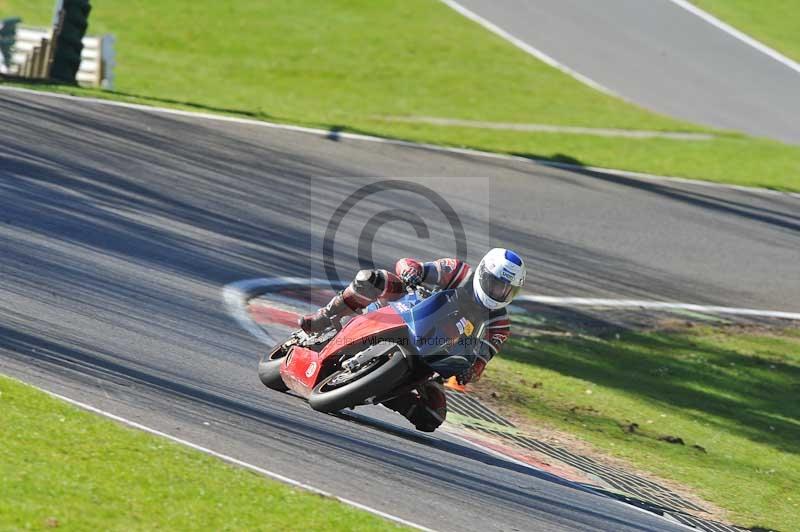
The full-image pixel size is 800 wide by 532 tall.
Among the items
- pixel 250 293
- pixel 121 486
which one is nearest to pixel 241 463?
pixel 121 486

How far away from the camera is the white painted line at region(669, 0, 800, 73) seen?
35719mm

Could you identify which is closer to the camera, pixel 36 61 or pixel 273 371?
pixel 273 371

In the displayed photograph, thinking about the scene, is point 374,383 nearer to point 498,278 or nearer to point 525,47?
point 498,278

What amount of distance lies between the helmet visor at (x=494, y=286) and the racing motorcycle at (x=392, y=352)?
20 centimetres

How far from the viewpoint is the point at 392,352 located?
9.11 m

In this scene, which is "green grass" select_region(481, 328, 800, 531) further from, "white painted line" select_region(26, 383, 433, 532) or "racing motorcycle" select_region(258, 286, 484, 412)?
"white painted line" select_region(26, 383, 433, 532)

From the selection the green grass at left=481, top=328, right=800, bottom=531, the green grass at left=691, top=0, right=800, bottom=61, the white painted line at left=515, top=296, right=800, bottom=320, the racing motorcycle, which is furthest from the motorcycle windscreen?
the green grass at left=691, top=0, right=800, bottom=61

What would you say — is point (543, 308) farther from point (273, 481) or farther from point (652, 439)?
point (273, 481)

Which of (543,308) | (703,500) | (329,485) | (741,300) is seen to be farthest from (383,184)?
(329,485)

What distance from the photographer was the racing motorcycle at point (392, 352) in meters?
9.09

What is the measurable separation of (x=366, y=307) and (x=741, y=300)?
10682 millimetres

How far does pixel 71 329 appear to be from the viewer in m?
9.95

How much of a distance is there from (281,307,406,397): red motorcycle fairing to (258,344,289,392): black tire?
5.1 inches

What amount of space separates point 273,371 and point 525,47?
25832 mm
